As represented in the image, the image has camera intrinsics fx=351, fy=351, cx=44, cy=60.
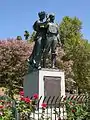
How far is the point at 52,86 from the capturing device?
13320 millimetres

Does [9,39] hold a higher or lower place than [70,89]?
higher

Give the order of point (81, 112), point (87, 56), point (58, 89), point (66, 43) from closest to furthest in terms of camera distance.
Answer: point (81, 112), point (58, 89), point (87, 56), point (66, 43)

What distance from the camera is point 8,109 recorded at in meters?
9.56

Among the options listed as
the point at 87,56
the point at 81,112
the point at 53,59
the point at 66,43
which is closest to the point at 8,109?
the point at 81,112

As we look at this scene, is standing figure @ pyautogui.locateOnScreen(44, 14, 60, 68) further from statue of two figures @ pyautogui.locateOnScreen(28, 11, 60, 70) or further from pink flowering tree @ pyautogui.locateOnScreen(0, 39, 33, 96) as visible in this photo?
pink flowering tree @ pyautogui.locateOnScreen(0, 39, 33, 96)

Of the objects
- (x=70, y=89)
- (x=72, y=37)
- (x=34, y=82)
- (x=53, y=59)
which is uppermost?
(x=72, y=37)

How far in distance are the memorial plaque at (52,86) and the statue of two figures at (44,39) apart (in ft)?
2.37

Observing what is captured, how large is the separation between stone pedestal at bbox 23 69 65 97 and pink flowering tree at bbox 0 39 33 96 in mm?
23627

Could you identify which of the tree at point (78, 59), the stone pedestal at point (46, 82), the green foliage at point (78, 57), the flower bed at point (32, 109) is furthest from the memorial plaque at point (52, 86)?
the green foliage at point (78, 57)

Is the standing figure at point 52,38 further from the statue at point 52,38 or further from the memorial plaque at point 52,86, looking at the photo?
the memorial plaque at point 52,86

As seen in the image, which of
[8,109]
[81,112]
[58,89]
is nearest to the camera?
[8,109]

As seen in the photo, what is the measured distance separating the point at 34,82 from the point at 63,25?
3593 cm

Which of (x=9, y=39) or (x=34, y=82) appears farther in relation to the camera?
(x=9, y=39)

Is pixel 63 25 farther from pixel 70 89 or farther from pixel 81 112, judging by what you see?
pixel 81 112
